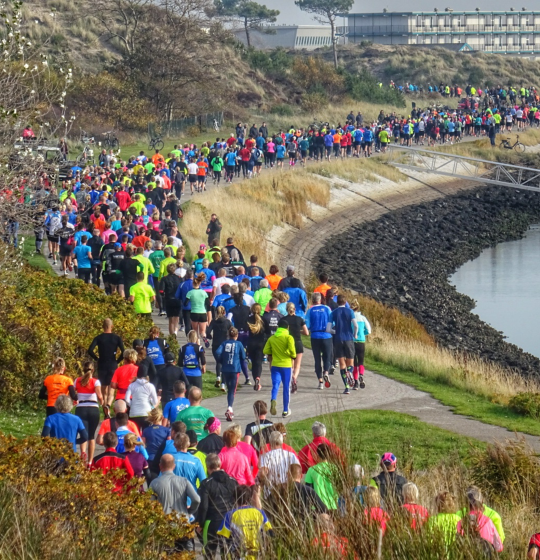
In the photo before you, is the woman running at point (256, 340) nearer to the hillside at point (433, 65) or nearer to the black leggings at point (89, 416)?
the black leggings at point (89, 416)

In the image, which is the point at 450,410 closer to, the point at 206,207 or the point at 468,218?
the point at 206,207

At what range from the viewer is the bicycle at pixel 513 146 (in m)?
66.6

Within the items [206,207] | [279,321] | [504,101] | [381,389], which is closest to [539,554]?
[279,321]

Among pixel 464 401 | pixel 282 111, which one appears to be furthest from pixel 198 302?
pixel 282 111

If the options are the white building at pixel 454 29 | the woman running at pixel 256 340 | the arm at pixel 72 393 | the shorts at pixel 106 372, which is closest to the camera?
the arm at pixel 72 393

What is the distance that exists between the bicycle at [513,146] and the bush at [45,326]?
160 ft

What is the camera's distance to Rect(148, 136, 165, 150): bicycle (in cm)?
5181

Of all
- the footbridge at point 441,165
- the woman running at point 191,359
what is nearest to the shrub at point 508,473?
the woman running at point 191,359

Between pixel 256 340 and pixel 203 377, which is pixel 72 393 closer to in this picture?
pixel 256 340

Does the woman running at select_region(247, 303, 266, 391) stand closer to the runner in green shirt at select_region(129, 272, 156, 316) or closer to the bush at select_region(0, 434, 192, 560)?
the runner in green shirt at select_region(129, 272, 156, 316)

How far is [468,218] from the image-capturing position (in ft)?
186

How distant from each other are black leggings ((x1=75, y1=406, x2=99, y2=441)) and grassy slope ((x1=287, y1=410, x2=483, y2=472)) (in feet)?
9.03

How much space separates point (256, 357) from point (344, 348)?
5.15ft

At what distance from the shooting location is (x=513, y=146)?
6681 centimetres
